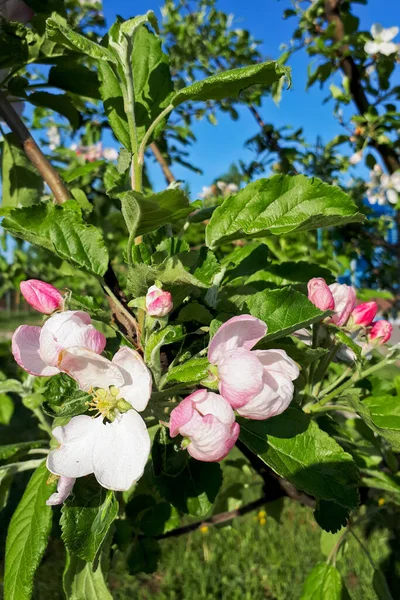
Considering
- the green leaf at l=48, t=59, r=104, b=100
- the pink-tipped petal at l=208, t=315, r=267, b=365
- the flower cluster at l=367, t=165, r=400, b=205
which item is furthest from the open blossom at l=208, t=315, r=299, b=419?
the flower cluster at l=367, t=165, r=400, b=205

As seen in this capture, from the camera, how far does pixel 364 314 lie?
1003mm

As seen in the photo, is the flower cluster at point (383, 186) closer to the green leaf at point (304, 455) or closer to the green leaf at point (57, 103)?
the green leaf at point (57, 103)

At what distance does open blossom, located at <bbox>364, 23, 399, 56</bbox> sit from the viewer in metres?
2.61

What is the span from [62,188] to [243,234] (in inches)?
15.9

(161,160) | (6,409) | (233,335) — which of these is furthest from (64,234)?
(161,160)

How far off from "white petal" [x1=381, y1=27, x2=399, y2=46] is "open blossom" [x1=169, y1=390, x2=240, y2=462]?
251 cm

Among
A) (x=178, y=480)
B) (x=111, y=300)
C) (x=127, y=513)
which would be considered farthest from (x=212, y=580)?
(x=111, y=300)

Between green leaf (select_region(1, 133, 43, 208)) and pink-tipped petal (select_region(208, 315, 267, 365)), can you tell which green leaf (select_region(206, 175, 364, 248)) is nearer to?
pink-tipped petal (select_region(208, 315, 267, 365))

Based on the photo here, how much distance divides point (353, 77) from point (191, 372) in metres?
2.56

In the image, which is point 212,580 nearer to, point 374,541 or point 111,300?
point 374,541

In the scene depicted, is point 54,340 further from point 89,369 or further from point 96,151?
point 96,151

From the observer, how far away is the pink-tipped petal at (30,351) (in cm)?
74

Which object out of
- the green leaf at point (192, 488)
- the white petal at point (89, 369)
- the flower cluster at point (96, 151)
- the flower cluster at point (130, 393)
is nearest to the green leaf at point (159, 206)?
the flower cluster at point (130, 393)

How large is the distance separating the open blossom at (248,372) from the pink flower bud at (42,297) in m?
0.25
